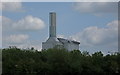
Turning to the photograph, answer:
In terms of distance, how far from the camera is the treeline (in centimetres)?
5707

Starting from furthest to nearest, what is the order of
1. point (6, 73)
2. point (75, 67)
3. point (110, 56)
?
point (110, 56)
point (75, 67)
point (6, 73)

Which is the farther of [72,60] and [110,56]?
[110,56]

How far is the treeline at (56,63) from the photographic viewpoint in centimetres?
5707

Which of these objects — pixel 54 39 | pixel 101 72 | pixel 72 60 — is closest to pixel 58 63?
pixel 72 60

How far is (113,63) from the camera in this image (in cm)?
5991

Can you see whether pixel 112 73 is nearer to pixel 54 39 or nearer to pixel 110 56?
pixel 110 56

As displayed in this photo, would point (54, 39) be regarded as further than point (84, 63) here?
Yes

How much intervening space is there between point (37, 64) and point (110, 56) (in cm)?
1218

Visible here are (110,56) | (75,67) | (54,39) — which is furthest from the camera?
(54,39)

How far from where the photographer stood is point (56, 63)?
190 feet

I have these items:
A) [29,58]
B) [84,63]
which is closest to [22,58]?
[29,58]

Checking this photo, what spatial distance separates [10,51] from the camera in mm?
60562

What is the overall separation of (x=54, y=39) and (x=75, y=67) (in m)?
48.3

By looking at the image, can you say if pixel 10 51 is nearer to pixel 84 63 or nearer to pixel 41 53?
pixel 41 53
